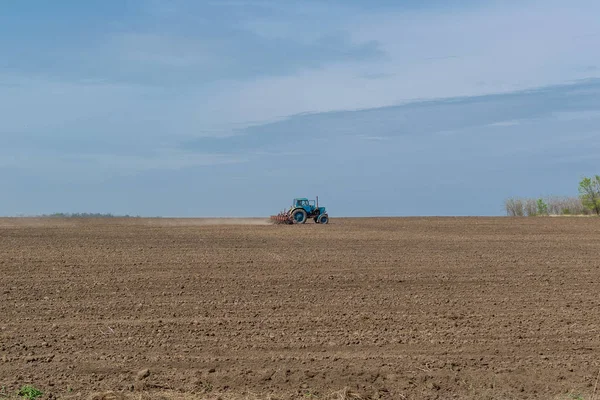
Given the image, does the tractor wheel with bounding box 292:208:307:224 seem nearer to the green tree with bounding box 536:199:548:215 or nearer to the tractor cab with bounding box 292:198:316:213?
the tractor cab with bounding box 292:198:316:213

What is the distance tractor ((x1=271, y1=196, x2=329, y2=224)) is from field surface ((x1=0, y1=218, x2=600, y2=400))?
18.3m

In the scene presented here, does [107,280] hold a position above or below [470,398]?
above

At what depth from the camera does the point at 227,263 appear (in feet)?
65.4

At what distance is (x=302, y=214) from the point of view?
42.1 meters

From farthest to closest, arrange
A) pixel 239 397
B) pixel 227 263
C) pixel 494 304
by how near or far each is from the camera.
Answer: pixel 227 263 → pixel 494 304 → pixel 239 397

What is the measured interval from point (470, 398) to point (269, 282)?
7.57 m

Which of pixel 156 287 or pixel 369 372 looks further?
pixel 156 287

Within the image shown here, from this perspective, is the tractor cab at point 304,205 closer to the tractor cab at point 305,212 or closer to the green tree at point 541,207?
the tractor cab at point 305,212

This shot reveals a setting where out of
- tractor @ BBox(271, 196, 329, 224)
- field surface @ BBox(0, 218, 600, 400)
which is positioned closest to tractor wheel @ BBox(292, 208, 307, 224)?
tractor @ BBox(271, 196, 329, 224)

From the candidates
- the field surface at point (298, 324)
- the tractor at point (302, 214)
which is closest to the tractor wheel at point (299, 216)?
the tractor at point (302, 214)

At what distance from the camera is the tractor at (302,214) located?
136 feet

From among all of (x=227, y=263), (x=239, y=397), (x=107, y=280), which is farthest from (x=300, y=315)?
(x=227, y=263)

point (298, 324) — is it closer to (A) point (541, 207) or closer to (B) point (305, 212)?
(B) point (305, 212)

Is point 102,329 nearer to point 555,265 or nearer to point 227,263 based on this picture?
point 227,263
